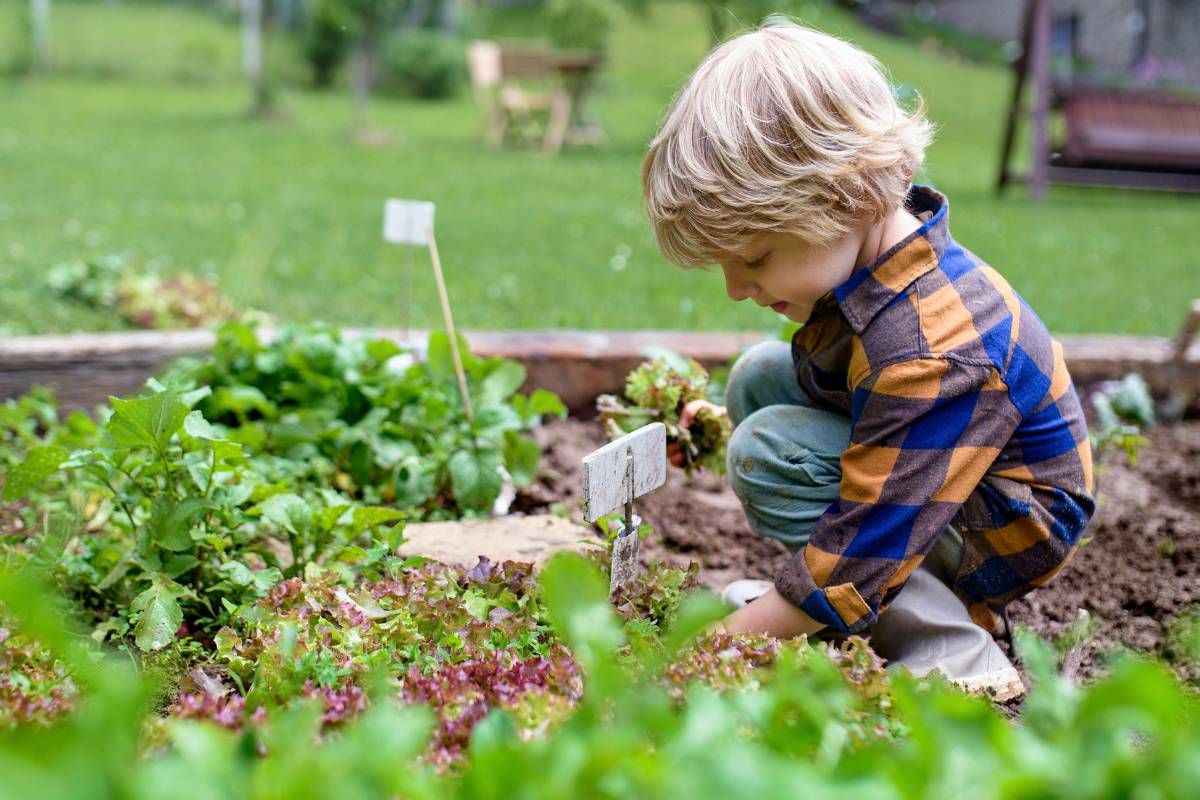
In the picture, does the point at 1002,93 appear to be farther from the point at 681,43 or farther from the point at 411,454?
the point at 411,454

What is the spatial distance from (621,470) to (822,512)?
1.30ft

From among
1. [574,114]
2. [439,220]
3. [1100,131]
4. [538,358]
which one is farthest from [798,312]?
[574,114]

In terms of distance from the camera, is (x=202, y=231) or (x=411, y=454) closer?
(x=411, y=454)

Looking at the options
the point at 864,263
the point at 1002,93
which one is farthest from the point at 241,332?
the point at 1002,93

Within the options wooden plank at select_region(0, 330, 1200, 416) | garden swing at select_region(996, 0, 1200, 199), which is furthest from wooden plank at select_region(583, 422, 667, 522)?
garden swing at select_region(996, 0, 1200, 199)

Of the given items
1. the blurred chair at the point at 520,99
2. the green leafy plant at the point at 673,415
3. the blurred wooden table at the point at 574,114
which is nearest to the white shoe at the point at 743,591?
the green leafy plant at the point at 673,415

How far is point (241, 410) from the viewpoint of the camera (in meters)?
2.51

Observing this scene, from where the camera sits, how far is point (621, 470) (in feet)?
5.66

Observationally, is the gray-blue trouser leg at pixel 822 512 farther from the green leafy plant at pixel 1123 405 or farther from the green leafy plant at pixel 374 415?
the green leafy plant at pixel 1123 405

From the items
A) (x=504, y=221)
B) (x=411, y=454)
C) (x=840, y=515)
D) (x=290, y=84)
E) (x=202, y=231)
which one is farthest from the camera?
(x=290, y=84)

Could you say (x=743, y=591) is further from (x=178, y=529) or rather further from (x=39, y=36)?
(x=39, y=36)

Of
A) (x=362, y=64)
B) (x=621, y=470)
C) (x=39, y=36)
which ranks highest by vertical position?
(x=621, y=470)

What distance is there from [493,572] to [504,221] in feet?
15.9

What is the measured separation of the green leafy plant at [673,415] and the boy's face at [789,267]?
0.47 m
